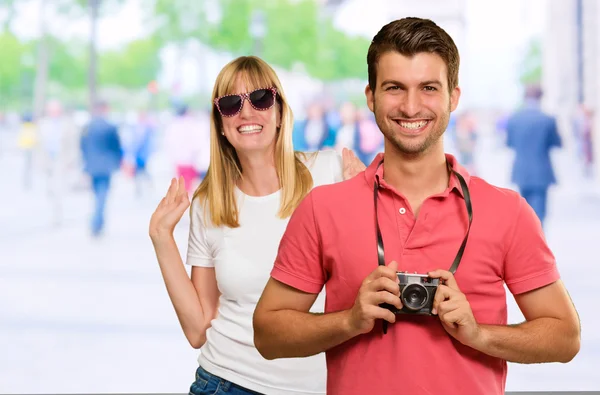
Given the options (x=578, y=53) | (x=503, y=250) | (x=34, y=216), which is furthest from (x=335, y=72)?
(x=503, y=250)

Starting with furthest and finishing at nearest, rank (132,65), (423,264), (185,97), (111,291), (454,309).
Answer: (132,65) → (185,97) → (111,291) → (423,264) → (454,309)

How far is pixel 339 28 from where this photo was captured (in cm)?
1313

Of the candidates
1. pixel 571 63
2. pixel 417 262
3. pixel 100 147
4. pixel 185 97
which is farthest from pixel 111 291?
pixel 571 63

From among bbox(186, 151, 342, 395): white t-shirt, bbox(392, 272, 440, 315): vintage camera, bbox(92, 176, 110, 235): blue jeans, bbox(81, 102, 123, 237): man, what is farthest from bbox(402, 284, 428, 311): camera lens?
bbox(92, 176, 110, 235): blue jeans

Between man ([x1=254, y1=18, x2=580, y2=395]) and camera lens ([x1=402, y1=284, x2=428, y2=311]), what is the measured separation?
1 centimetres

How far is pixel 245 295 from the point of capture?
2.05 meters

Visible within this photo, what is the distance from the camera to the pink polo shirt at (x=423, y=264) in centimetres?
140

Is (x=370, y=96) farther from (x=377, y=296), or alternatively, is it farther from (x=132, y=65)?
(x=132, y=65)

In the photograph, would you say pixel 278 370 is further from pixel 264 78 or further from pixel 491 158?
pixel 491 158

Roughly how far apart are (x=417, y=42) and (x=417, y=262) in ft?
1.04

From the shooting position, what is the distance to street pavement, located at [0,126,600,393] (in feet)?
17.0

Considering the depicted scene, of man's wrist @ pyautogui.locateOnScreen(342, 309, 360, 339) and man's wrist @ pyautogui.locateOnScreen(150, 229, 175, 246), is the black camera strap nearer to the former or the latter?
man's wrist @ pyautogui.locateOnScreen(342, 309, 360, 339)

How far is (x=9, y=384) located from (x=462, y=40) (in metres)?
8.66

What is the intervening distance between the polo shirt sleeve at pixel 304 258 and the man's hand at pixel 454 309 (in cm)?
23
